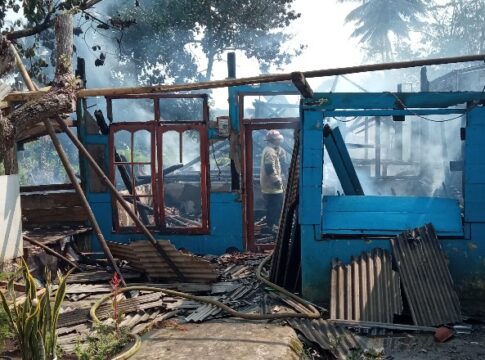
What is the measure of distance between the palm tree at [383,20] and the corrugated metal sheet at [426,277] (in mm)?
41041

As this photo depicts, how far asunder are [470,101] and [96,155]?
7303 mm

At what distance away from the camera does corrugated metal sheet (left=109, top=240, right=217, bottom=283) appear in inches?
307

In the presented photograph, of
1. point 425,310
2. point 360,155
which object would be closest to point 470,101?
point 425,310

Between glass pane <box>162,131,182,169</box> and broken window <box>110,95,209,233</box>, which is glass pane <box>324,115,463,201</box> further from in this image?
glass pane <box>162,131,182,169</box>

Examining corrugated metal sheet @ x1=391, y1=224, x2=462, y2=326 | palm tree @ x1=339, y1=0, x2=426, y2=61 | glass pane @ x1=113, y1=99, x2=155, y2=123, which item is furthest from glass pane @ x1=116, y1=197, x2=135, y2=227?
palm tree @ x1=339, y1=0, x2=426, y2=61

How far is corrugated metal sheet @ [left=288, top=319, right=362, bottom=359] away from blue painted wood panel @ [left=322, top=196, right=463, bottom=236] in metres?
1.38

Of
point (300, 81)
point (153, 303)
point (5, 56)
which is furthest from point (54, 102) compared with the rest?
point (300, 81)

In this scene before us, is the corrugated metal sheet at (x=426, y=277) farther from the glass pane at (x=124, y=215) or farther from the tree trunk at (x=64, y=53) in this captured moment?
the glass pane at (x=124, y=215)

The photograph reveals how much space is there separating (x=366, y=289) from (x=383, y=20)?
42.7 m

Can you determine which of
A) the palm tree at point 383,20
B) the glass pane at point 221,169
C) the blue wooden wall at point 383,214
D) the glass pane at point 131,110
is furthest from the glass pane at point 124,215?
the palm tree at point 383,20

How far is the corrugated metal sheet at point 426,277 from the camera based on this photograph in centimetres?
615

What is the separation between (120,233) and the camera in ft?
34.2

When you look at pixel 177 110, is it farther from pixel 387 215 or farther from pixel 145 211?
Result: pixel 387 215

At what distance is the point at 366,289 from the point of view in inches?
250
